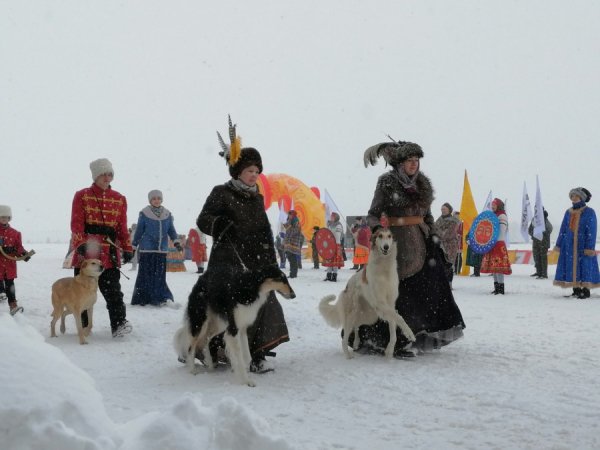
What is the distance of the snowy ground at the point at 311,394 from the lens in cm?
228

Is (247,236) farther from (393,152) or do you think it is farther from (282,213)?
(282,213)

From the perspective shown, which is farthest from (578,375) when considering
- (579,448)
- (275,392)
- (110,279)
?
(110,279)

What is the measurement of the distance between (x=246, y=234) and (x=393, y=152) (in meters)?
1.76

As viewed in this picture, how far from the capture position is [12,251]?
8.61 m

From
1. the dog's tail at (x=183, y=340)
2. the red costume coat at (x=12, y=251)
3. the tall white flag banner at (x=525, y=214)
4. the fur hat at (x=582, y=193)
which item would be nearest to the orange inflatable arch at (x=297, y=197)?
the tall white flag banner at (x=525, y=214)

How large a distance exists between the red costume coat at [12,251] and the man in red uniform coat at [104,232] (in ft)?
8.26

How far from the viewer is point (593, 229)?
10508 mm

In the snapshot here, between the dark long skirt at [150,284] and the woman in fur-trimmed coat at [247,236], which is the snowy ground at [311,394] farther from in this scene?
the dark long skirt at [150,284]

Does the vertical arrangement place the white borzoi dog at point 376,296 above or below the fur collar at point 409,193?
below

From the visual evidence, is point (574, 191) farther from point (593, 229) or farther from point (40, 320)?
point (40, 320)

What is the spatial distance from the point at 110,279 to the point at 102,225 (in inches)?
23.7

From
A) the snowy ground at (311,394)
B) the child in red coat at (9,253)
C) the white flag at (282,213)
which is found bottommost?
the snowy ground at (311,394)

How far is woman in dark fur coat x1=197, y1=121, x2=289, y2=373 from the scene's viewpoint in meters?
4.74

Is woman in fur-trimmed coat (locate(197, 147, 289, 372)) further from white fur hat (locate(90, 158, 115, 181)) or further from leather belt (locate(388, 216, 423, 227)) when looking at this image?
white fur hat (locate(90, 158, 115, 181))
